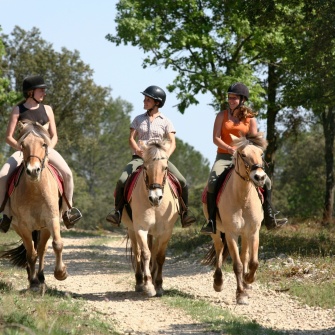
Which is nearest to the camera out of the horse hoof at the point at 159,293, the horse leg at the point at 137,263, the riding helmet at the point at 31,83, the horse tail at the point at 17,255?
the riding helmet at the point at 31,83

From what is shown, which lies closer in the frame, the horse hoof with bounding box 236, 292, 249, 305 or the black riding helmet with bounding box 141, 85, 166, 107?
the horse hoof with bounding box 236, 292, 249, 305

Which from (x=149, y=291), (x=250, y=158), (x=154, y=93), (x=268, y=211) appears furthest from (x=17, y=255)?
(x=250, y=158)

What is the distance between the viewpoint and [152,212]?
41.2 ft

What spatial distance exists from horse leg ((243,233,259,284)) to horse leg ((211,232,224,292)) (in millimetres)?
626

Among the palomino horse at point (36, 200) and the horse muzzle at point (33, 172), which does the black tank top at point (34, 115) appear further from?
the horse muzzle at point (33, 172)

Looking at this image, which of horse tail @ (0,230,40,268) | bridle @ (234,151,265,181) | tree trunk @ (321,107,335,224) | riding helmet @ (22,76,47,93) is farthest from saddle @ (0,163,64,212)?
tree trunk @ (321,107,335,224)

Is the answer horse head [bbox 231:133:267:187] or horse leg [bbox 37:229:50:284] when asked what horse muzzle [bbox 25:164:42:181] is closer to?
horse leg [bbox 37:229:50:284]

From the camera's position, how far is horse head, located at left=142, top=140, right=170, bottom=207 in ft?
39.2

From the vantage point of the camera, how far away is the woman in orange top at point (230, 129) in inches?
518

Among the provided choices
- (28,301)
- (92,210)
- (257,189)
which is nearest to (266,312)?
(257,189)

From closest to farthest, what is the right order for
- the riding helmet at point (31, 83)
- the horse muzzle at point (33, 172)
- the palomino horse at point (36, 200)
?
the horse muzzle at point (33, 172)
the palomino horse at point (36, 200)
the riding helmet at point (31, 83)

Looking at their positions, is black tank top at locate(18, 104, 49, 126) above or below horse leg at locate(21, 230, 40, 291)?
above

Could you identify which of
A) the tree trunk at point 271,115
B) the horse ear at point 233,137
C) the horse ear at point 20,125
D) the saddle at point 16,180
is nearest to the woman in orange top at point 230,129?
the horse ear at point 233,137

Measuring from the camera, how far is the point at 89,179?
92.6 metres
